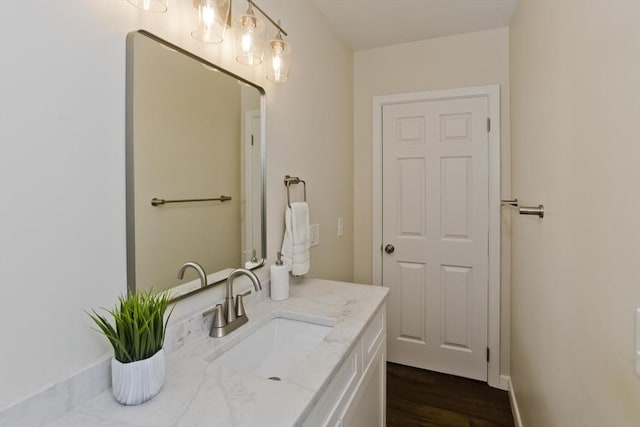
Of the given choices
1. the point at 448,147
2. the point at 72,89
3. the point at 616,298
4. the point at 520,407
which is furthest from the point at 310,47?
the point at 520,407

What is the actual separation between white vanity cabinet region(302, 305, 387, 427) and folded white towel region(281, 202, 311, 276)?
1.40ft

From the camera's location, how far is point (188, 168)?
116 cm

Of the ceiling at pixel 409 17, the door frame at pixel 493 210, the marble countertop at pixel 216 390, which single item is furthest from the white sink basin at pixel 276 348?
the ceiling at pixel 409 17

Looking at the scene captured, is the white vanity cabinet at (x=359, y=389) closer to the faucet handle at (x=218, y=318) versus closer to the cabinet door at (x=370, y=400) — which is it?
the cabinet door at (x=370, y=400)

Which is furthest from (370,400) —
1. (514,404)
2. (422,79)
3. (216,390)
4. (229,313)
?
(422,79)

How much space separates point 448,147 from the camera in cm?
248

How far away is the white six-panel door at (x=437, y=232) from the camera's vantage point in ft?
7.97

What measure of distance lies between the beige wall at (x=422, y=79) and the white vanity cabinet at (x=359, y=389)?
121 centimetres

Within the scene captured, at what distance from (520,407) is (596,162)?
5.52 feet

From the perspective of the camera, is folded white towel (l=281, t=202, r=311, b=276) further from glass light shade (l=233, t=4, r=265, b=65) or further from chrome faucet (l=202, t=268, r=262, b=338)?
glass light shade (l=233, t=4, r=265, b=65)

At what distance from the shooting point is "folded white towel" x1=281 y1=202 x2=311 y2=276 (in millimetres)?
1636

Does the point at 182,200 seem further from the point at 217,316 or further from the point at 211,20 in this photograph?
the point at 211,20

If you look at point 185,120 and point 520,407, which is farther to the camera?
point 520,407

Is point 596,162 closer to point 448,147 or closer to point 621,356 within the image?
point 621,356
